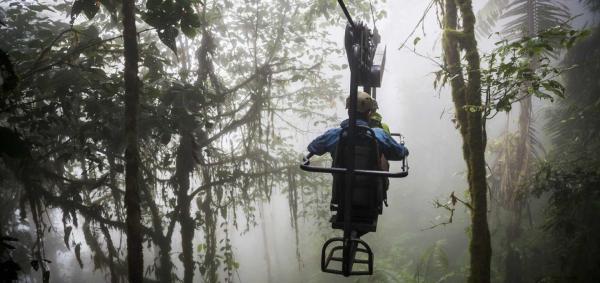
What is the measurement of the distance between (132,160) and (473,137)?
375 cm

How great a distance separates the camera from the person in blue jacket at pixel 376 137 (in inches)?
117

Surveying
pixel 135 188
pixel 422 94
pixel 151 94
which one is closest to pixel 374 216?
pixel 135 188

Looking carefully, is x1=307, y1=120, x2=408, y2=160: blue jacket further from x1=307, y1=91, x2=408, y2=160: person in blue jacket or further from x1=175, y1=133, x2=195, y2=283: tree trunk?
x1=175, y1=133, x2=195, y2=283: tree trunk

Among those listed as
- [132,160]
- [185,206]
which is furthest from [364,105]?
[185,206]

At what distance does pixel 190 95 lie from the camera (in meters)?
5.75

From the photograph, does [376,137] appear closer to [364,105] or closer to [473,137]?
[364,105]

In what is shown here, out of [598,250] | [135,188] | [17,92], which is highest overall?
[17,92]

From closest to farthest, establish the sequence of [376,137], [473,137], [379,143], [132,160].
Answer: [376,137]
[379,143]
[132,160]
[473,137]

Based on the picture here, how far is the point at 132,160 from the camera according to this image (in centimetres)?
365

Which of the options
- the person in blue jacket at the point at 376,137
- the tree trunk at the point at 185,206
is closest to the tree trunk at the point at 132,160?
the person in blue jacket at the point at 376,137

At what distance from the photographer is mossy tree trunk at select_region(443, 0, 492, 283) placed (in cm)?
405

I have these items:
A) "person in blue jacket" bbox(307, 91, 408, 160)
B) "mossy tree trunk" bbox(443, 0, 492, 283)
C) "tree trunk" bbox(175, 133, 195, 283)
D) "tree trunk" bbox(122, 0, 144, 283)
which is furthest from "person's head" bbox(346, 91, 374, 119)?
"tree trunk" bbox(175, 133, 195, 283)

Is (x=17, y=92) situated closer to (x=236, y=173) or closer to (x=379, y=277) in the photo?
(x=236, y=173)

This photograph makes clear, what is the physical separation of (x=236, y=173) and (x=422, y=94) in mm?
31777
